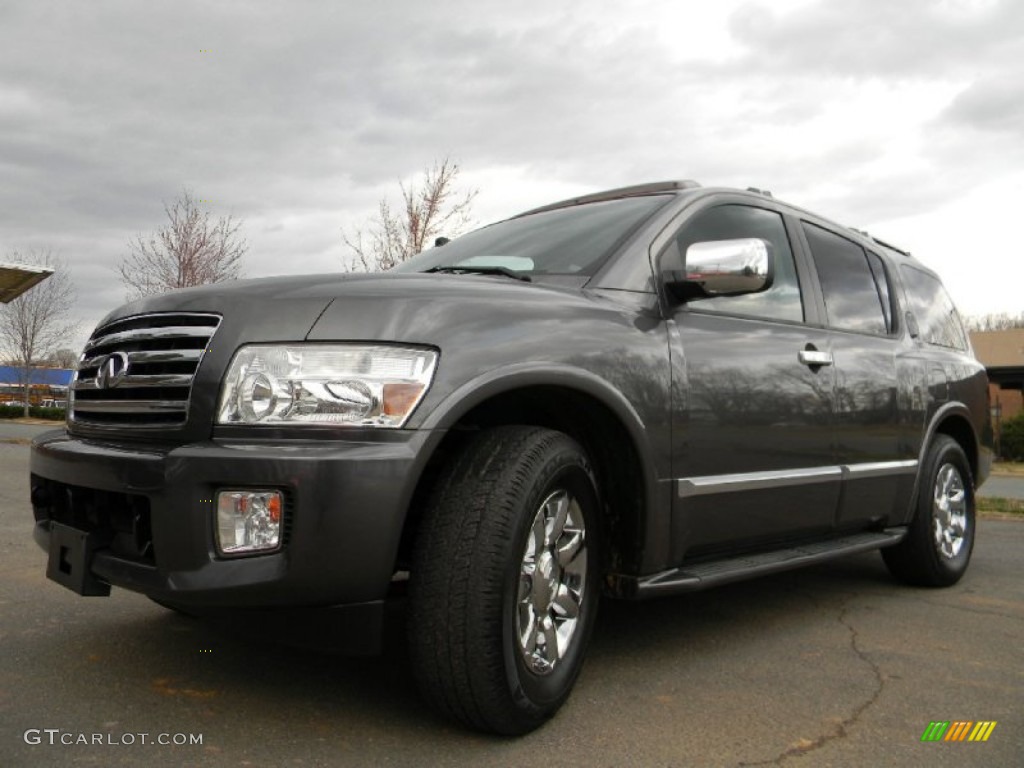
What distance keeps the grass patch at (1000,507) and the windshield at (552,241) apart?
6590 millimetres

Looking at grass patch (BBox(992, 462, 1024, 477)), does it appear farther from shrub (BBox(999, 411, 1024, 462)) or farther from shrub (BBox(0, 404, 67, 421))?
shrub (BBox(0, 404, 67, 421))

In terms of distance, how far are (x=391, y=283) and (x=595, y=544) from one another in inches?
41.0

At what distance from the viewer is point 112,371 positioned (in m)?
2.63

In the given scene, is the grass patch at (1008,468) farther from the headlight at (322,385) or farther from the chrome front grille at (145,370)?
the chrome front grille at (145,370)

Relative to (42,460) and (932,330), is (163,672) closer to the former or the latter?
(42,460)

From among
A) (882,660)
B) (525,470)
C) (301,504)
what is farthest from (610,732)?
(882,660)

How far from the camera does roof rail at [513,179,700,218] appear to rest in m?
3.76

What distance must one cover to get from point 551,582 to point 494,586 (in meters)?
0.39

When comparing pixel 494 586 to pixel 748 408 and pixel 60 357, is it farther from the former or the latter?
pixel 60 357

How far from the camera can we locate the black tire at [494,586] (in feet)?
7.56

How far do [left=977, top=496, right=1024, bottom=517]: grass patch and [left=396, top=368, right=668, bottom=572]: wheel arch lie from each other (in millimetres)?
6911

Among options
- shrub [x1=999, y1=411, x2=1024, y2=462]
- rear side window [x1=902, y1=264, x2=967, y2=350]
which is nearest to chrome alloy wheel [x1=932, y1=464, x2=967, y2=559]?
rear side window [x1=902, y1=264, x2=967, y2=350]

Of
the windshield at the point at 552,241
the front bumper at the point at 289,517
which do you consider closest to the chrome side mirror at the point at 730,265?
the windshield at the point at 552,241

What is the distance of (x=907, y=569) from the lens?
190 inches
